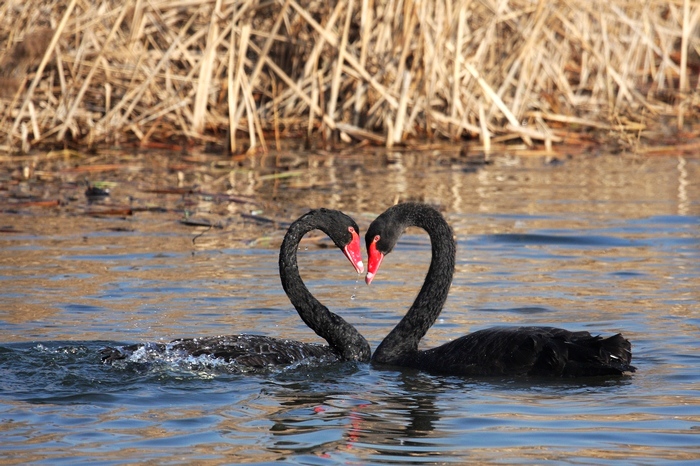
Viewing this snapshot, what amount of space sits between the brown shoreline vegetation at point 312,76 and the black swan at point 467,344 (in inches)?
245

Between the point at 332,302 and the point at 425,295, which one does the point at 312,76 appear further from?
the point at 425,295

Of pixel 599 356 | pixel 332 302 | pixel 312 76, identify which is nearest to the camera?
pixel 599 356

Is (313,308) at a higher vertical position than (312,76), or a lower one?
lower

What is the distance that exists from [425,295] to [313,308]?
59 centimetres

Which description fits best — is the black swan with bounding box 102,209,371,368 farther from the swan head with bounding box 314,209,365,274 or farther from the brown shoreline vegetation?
the brown shoreline vegetation

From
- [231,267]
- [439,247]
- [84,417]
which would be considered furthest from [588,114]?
[84,417]

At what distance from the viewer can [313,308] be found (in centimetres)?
611

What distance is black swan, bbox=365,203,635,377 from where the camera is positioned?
5.36 metres

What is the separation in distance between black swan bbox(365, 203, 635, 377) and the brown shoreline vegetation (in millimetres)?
6228

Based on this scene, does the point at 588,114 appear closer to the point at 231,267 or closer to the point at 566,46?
A: the point at 566,46

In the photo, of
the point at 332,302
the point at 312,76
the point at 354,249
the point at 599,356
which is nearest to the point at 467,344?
the point at 599,356

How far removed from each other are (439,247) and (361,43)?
6976mm

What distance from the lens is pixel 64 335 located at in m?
6.28

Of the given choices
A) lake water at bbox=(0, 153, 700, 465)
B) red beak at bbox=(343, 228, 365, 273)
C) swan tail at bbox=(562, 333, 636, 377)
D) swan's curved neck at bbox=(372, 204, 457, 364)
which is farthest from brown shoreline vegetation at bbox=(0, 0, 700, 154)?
swan tail at bbox=(562, 333, 636, 377)
